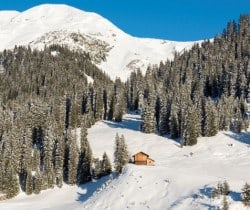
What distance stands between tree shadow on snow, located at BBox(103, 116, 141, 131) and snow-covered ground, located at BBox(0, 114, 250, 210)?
33cm

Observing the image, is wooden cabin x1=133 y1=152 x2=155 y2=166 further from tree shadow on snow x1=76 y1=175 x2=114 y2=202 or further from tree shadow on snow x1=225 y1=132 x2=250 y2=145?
tree shadow on snow x1=225 y1=132 x2=250 y2=145

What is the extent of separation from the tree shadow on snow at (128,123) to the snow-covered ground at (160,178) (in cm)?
33

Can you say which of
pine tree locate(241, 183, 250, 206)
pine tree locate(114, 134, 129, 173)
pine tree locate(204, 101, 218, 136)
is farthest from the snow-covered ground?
pine tree locate(114, 134, 129, 173)

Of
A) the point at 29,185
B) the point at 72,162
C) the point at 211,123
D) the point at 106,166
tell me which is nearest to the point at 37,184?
the point at 29,185

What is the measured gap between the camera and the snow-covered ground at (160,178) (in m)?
86.4

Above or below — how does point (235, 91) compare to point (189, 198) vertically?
above

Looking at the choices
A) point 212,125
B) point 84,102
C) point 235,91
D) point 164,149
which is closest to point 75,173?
point 164,149

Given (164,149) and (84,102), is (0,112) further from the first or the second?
(164,149)

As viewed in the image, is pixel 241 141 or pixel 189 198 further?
pixel 241 141

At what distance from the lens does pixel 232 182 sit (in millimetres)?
88062

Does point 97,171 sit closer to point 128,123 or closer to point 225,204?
point 225,204

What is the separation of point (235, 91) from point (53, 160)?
86.1m

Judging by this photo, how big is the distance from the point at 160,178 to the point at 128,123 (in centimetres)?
8408

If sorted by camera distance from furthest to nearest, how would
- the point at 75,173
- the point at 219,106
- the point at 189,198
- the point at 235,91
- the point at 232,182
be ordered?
the point at 235,91
the point at 219,106
the point at 75,173
the point at 232,182
the point at 189,198
